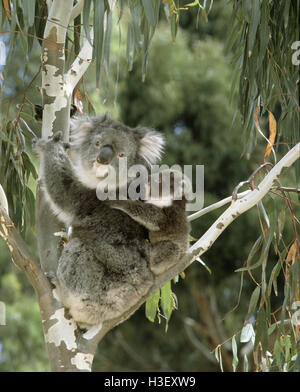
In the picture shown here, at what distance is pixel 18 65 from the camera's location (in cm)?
723

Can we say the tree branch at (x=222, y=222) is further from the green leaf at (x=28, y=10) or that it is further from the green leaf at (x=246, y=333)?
the green leaf at (x=28, y=10)

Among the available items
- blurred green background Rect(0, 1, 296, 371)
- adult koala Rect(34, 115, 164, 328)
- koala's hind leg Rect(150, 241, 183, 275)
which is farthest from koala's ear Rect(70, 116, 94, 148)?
blurred green background Rect(0, 1, 296, 371)

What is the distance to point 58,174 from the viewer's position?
295 centimetres

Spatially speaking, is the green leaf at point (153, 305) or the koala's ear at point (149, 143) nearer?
the koala's ear at point (149, 143)

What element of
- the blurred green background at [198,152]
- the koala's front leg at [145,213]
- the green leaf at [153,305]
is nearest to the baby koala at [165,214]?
the koala's front leg at [145,213]

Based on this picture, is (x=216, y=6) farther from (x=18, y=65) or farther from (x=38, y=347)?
(x=38, y=347)

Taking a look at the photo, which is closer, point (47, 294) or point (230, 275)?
Answer: point (47, 294)

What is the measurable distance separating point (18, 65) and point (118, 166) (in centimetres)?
457

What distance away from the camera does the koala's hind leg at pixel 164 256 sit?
2.91m

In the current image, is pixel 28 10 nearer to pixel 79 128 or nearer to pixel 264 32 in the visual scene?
pixel 79 128

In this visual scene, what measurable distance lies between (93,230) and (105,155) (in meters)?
0.38

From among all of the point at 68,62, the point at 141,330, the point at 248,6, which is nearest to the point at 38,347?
the point at 141,330

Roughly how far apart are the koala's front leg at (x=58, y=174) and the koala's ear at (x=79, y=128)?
238 mm

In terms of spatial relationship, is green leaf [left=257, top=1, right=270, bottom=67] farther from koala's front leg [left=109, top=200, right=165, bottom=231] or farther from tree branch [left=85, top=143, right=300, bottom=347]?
koala's front leg [left=109, top=200, right=165, bottom=231]
